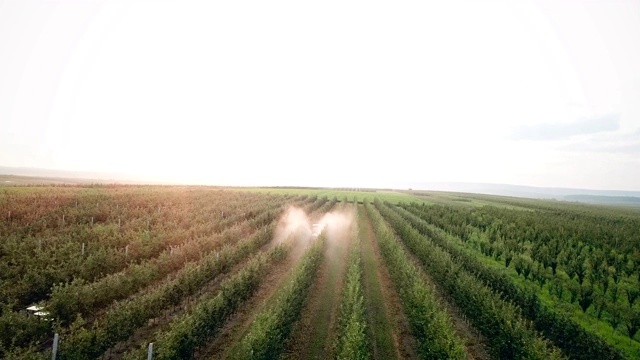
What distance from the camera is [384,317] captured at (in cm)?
2080

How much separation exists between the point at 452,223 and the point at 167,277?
4245 cm

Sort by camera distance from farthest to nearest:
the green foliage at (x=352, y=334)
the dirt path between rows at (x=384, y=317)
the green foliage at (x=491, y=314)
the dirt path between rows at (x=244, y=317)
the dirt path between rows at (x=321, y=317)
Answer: the dirt path between rows at (x=384, y=317), the dirt path between rows at (x=321, y=317), the dirt path between rows at (x=244, y=317), the green foliage at (x=491, y=314), the green foliage at (x=352, y=334)

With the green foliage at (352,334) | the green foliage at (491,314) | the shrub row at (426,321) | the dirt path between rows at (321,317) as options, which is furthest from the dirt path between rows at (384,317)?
the green foliage at (491,314)

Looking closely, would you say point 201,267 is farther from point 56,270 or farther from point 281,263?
point 281,263

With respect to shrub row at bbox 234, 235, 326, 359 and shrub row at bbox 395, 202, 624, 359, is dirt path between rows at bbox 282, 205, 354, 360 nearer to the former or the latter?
shrub row at bbox 234, 235, 326, 359

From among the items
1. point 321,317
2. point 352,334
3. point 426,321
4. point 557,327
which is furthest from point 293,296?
point 557,327

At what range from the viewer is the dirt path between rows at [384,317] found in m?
17.1

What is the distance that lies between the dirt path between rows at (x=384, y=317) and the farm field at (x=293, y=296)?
11 centimetres

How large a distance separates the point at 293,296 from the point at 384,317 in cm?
629

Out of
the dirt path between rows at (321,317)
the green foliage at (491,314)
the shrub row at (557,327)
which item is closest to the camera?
the green foliage at (491,314)

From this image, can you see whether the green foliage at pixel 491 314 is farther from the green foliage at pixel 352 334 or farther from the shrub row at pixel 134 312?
the shrub row at pixel 134 312

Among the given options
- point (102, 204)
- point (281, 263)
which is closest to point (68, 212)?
point (102, 204)

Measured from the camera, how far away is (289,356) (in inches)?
634

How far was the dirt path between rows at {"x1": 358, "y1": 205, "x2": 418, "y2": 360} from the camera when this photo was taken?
56.2 ft
